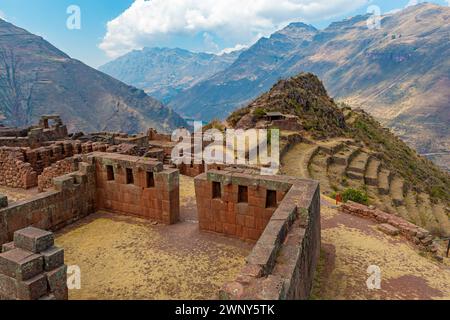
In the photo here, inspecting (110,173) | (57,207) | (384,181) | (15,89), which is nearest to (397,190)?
(384,181)

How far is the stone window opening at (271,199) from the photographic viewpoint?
10.1 metres

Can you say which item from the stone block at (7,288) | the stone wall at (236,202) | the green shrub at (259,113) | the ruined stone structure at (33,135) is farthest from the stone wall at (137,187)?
the green shrub at (259,113)

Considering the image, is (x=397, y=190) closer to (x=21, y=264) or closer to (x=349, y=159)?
(x=349, y=159)

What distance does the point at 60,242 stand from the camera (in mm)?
10250

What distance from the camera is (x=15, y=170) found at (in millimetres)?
15648

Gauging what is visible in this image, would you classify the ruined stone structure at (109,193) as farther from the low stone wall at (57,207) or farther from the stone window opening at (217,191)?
the stone window opening at (217,191)

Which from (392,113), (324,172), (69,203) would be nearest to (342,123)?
(324,172)

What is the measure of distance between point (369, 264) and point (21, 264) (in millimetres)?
9010

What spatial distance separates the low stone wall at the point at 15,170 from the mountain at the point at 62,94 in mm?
118714

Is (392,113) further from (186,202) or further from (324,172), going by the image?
(186,202)

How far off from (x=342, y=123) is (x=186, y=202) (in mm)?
56257

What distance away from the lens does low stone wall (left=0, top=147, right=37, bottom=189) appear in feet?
50.5

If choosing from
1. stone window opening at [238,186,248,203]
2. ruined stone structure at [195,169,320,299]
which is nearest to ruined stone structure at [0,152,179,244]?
ruined stone structure at [195,169,320,299]

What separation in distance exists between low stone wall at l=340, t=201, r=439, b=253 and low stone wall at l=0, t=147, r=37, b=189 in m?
13.9
